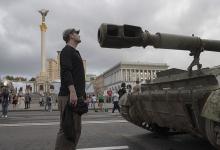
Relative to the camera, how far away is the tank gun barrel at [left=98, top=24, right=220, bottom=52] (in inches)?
192

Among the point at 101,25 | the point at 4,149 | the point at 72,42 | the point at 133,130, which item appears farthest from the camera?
the point at 133,130

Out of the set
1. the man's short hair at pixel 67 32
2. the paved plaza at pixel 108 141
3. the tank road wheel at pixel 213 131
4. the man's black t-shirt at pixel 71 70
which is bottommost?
the paved plaza at pixel 108 141

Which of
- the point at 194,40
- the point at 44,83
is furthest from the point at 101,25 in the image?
the point at 44,83

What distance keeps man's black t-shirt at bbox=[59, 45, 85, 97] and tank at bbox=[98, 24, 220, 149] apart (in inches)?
16.1

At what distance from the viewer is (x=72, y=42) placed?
5301mm

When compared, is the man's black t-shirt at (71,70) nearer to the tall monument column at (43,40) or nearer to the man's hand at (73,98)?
the man's hand at (73,98)

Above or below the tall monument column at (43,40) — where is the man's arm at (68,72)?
below

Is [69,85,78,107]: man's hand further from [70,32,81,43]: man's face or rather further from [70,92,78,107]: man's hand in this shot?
[70,32,81,43]: man's face

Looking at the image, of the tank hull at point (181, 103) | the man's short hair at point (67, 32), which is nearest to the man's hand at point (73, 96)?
the man's short hair at point (67, 32)

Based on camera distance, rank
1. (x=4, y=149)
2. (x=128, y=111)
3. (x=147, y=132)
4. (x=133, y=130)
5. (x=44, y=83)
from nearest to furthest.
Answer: (x=4, y=149) → (x=128, y=111) → (x=147, y=132) → (x=133, y=130) → (x=44, y=83)

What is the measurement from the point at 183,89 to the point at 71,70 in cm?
148

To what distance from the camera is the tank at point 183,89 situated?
4.70 metres

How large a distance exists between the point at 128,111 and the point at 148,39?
294cm

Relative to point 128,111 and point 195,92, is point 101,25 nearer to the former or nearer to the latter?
point 195,92
